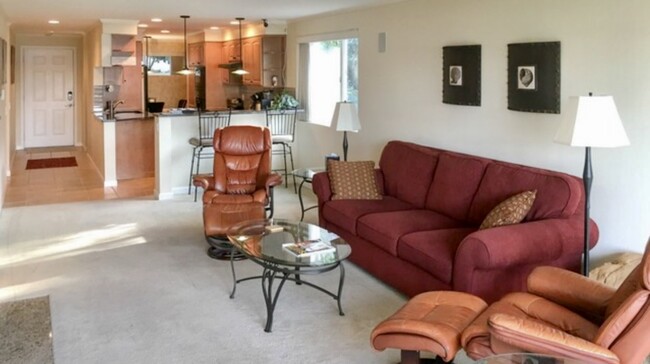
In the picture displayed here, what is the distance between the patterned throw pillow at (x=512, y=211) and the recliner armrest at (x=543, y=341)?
4.35 feet

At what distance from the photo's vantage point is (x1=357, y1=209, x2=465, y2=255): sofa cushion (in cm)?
407

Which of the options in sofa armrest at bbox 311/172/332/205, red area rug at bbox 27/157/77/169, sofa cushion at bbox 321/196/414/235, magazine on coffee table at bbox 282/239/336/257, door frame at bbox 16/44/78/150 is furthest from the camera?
door frame at bbox 16/44/78/150

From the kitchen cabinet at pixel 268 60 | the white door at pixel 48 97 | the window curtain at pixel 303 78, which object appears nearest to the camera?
the window curtain at pixel 303 78

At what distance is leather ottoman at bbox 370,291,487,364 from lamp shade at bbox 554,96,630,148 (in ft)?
3.45

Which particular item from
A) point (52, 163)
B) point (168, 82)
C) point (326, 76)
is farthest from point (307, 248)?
point (168, 82)

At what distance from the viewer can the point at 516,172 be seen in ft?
13.1

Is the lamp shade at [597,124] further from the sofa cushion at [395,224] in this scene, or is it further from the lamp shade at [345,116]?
the lamp shade at [345,116]

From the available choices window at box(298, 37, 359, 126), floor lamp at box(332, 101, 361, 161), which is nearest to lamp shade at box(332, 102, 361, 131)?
floor lamp at box(332, 101, 361, 161)

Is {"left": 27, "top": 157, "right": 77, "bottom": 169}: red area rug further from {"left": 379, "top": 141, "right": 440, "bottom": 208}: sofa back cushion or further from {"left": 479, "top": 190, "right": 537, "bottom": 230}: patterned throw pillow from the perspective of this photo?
{"left": 479, "top": 190, "right": 537, "bottom": 230}: patterned throw pillow

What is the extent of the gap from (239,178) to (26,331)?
2.52m

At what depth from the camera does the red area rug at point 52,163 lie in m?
9.72

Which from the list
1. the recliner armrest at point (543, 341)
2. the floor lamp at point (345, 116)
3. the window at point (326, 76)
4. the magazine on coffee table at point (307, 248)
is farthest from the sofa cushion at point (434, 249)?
the window at point (326, 76)

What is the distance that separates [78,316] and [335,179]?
2.28 metres

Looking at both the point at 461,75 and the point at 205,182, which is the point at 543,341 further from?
the point at 205,182
